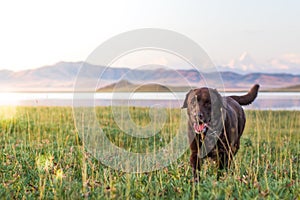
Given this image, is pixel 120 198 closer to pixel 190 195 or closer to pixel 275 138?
pixel 190 195

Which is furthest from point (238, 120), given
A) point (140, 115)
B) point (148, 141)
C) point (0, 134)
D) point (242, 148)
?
point (140, 115)

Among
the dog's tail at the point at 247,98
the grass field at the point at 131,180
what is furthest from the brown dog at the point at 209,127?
the dog's tail at the point at 247,98

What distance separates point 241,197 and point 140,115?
12551mm

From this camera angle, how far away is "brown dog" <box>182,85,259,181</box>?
666 cm

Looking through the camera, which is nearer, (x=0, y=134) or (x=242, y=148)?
(x=242, y=148)

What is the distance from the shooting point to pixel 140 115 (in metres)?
17.3

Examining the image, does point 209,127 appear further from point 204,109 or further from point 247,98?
point 247,98

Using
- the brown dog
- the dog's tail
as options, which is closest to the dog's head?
the brown dog

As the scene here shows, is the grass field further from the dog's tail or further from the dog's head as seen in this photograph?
the dog's tail

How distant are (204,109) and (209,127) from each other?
0.98 feet

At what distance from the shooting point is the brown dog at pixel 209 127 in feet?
21.8

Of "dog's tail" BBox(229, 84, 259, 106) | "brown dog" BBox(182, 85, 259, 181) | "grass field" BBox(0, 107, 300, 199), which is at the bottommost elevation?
"grass field" BBox(0, 107, 300, 199)

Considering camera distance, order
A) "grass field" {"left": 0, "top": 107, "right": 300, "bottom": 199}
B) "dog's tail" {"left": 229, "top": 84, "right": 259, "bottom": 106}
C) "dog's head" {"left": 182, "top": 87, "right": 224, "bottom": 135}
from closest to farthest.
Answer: "grass field" {"left": 0, "top": 107, "right": 300, "bottom": 199} → "dog's head" {"left": 182, "top": 87, "right": 224, "bottom": 135} → "dog's tail" {"left": 229, "top": 84, "right": 259, "bottom": 106}

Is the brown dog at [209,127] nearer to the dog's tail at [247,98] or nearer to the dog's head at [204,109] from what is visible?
the dog's head at [204,109]
